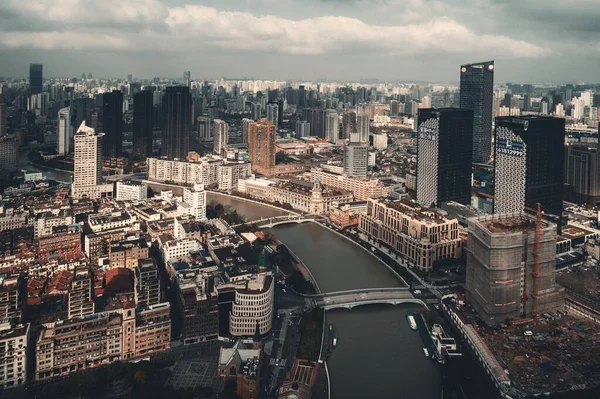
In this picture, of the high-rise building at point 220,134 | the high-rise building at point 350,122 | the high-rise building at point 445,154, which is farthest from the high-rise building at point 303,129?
the high-rise building at point 445,154

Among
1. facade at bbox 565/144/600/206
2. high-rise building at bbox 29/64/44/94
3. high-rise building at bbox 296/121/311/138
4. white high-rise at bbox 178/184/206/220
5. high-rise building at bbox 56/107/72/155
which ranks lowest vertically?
white high-rise at bbox 178/184/206/220

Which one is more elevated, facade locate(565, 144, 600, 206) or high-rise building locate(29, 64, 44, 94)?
high-rise building locate(29, 64, 44, 94)

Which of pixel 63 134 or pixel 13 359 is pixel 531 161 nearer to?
pixel 13 359

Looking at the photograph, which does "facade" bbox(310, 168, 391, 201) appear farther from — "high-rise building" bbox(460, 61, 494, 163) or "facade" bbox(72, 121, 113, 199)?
"facade" bbox(72, 121, 113, 199)

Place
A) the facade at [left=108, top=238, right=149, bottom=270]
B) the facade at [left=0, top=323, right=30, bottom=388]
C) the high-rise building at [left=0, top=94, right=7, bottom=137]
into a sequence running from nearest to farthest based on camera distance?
the facade at [left=0, top=323, right=30, bottom=388], the facade at [left=108, top=238, right=149, bottom=270], the high-rise building at [left=0, top=94, right=7, bottom=137]

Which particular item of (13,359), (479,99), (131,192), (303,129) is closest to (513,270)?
(13,359)

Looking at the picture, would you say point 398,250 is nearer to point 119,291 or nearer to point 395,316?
point 395,316

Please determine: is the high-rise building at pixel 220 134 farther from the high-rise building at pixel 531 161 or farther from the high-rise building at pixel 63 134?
the high-rise building at pixel 531 161

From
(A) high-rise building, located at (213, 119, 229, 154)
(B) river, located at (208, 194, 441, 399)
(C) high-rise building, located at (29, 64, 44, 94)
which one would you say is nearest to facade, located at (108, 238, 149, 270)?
(B) river, located at (208, 194, 441, 399)
